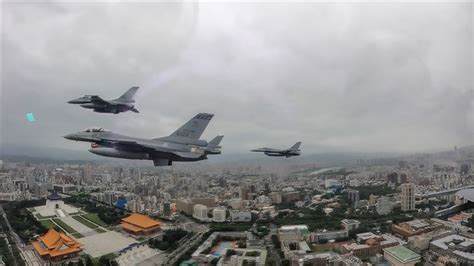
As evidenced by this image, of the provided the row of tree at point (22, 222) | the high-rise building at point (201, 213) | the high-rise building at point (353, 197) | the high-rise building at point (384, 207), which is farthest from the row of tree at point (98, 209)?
the high-rise building at point (384, 207)

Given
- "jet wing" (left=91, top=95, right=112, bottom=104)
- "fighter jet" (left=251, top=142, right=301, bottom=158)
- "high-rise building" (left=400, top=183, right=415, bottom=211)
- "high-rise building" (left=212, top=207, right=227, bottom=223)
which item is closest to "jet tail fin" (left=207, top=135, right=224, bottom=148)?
"jet wing" (left=91, top=95, right=112, bottom=104)

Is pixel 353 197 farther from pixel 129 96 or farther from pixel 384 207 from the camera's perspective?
pixel 129 96

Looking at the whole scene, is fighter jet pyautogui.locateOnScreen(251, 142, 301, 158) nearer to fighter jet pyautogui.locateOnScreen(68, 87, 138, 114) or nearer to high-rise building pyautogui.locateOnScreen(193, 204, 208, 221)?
fighter jet pyautogui.locateOnScreen(68, 87, 138, 114)

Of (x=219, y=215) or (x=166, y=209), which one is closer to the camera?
(x=219, y=215)

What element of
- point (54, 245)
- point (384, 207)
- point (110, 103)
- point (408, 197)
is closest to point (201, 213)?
point (54, 245)

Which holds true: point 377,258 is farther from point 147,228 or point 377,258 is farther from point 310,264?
point 147,228

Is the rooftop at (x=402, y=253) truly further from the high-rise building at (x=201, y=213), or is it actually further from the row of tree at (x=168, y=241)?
the high-rise building at (x=201, y=213)
